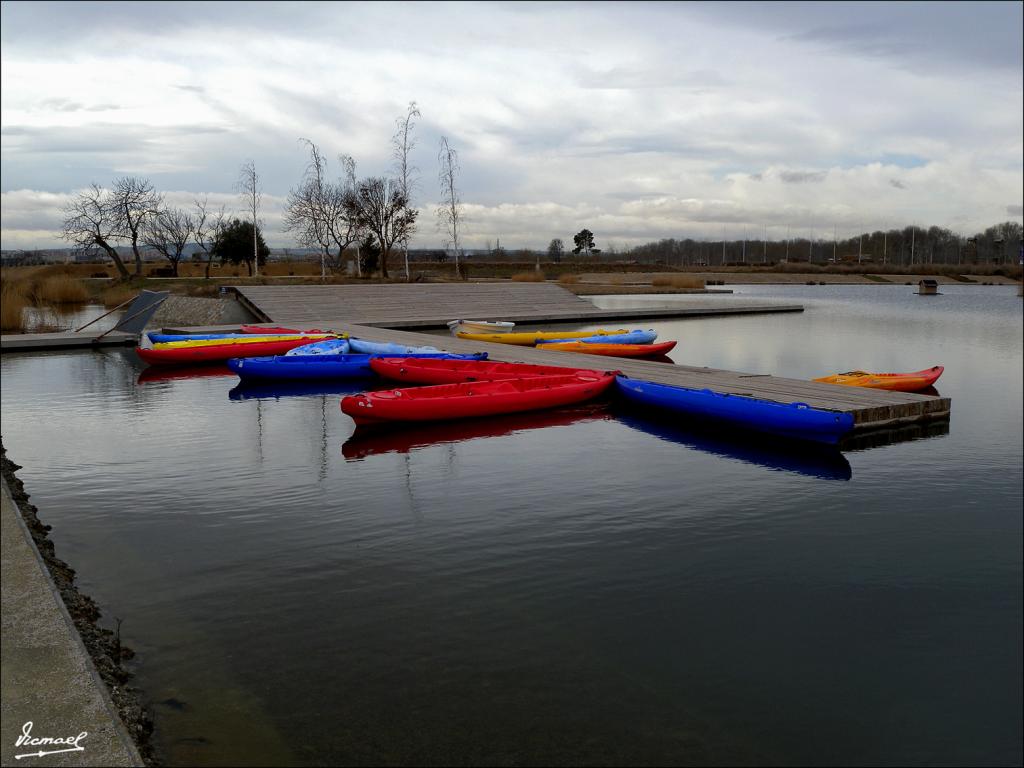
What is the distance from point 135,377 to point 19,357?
5.77 m

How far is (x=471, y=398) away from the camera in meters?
15.2

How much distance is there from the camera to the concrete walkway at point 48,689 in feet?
14.0

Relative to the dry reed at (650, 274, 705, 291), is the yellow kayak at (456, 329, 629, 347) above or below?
below

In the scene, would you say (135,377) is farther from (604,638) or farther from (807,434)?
(604,638)

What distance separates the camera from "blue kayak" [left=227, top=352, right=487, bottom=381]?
63.5 ft

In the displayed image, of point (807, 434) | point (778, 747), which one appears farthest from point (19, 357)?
point (778, 747)

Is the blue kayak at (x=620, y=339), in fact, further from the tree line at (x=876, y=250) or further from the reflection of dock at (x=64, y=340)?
the tree line at (x=876, y=250)

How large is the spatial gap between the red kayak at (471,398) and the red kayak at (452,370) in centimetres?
54

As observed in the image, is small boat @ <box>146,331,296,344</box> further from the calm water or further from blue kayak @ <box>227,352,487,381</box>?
the calm water

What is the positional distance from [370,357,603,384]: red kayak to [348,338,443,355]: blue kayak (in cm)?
245

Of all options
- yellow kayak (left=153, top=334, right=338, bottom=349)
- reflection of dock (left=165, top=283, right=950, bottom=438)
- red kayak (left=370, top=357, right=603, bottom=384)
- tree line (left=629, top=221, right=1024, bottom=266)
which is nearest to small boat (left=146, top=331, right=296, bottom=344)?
yellow kayak (left=153, top=334, right=338, bottom=349)

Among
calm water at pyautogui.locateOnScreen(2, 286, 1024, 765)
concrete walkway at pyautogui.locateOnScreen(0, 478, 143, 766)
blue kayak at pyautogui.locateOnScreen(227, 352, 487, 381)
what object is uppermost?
blue kayak at pyautogui.locateOnScreen(227, 352, 487, 381)

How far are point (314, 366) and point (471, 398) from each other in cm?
610

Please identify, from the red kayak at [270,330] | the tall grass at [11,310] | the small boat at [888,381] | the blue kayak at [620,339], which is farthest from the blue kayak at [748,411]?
the tall grass at [11,310]
